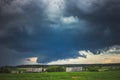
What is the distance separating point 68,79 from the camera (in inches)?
609

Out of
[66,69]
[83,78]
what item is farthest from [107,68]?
[83,78]

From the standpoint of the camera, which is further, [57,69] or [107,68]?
[107,68]

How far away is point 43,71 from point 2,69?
9.27ft

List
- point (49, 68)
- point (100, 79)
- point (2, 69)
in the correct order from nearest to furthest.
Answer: point (100, 79) < point (2, 69) < point (49, 68)

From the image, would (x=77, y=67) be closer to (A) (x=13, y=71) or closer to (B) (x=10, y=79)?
(A) (x=13, y=71)

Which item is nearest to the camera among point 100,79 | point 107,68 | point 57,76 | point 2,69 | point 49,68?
point 100,79

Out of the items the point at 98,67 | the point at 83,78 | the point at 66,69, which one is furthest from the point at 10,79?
the point at 98,67

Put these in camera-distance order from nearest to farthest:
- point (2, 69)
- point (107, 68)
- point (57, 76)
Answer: point (57, 76)
point (2, 69)
point (107, 68)

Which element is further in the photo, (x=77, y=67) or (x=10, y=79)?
(x=77, y=67)

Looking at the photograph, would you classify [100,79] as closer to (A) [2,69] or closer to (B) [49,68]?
(B) [49,68]

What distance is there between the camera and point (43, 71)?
64.5 ft

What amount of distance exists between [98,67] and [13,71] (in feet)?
18.9

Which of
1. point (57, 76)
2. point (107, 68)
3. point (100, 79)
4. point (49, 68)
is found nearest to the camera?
point (100, 79)

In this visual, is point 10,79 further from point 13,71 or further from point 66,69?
point 66,69
